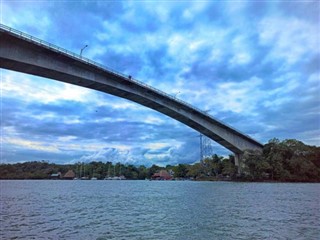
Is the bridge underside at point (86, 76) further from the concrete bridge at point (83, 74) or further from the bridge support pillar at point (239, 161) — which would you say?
the bridge support pillar at point (239, 161)

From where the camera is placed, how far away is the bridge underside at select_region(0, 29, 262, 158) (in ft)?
93.0

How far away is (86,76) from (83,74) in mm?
601

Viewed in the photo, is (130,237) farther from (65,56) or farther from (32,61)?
(65,56)

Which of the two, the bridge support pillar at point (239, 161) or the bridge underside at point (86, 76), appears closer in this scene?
the bridge underside at point (86, 76)

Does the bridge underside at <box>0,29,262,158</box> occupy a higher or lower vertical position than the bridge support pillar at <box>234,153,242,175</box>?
higher

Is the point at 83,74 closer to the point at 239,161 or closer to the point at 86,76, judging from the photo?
the point at 86,76

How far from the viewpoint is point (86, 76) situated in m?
37.2

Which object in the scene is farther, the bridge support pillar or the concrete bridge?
the bridge support pillar

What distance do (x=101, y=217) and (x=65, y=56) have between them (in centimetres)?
2023

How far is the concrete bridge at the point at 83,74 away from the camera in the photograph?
28.2 m

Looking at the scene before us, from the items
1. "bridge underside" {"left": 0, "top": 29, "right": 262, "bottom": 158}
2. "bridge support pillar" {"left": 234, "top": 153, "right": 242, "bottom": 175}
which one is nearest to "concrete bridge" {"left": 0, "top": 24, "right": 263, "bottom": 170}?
"bridge underside" {"left": 0, "top": 29, "right": 262, "bottom": 158}

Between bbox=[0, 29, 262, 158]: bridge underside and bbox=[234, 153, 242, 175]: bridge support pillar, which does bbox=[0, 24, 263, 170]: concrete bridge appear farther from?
bbox=[234, 153, 242, 175]: bridge support pillar

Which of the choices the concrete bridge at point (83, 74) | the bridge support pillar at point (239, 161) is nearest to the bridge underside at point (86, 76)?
the concrete bridge at point (83, 74)

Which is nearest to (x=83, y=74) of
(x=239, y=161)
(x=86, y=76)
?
(x=86, y=76)
